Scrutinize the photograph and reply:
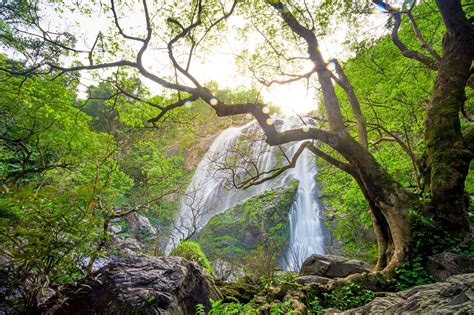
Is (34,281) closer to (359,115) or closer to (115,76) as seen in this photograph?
(115,76)

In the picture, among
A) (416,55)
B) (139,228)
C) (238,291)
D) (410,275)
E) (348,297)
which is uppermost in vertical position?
(416,55)

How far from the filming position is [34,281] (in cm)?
262

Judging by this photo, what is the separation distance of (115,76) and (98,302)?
19.3 feet

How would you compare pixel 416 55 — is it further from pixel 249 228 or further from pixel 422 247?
pixel 249 228

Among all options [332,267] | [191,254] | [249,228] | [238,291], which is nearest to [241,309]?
[238,291]

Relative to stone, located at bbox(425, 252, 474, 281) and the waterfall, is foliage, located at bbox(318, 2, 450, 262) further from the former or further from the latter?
the waterfall

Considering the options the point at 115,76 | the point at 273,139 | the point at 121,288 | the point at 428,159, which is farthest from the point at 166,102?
the point at 428,159

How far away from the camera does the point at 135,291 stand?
3084mm

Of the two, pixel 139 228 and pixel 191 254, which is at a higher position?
pixel 139 228

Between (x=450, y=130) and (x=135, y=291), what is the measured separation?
20.3 ft

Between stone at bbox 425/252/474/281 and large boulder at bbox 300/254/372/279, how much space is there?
168 centimetres

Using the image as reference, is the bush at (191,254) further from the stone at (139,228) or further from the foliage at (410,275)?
the stone at (139,228)

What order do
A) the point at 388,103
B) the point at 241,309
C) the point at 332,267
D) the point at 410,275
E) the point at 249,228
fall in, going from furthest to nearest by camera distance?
1. the point at 249,228
2. the point at 388,103
3. the point at 332,267
4. the point at 410,275
5. the point at 241,309

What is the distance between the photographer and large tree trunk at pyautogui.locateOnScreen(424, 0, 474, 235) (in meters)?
4.48
